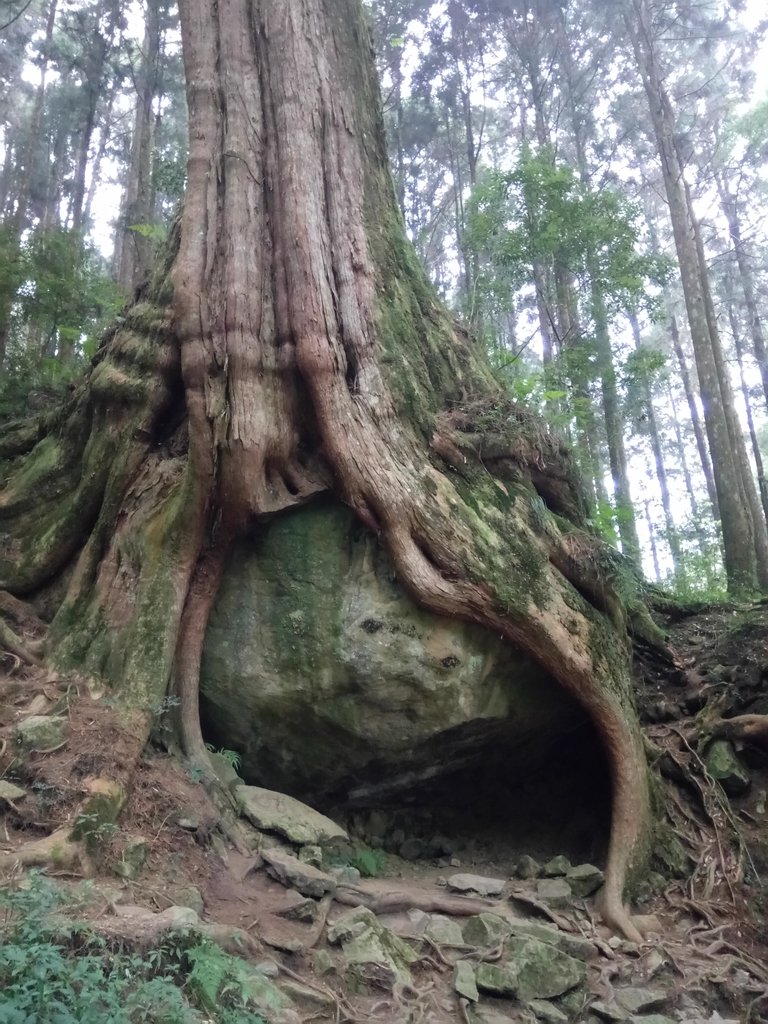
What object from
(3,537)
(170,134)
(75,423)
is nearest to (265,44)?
(75,423)

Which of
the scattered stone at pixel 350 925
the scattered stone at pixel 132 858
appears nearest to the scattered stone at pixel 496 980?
the scattered stone at pixel 350 925

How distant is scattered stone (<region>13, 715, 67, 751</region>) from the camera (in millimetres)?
4570

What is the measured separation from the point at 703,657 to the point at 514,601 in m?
3.01

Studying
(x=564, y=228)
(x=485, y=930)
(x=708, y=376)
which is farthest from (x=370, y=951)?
(x=564, y=228)

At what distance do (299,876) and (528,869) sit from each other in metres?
2.17

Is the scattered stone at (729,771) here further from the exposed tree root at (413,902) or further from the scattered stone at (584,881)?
the exposed tree root at (413,902)

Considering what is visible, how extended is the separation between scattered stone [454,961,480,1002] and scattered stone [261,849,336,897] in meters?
0.86

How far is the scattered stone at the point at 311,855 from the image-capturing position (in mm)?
4945

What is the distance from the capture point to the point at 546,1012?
4098mm

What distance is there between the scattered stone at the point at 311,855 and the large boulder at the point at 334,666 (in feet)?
3.65

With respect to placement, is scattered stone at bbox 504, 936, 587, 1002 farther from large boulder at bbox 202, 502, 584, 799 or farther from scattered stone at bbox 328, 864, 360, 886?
large boulder at bbox 202, 502, 584, 799

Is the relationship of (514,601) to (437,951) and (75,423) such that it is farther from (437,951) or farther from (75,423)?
(75,423)

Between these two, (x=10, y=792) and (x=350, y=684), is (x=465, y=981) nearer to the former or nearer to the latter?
(x=350, y=684)

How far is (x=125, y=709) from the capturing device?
16.5ft
